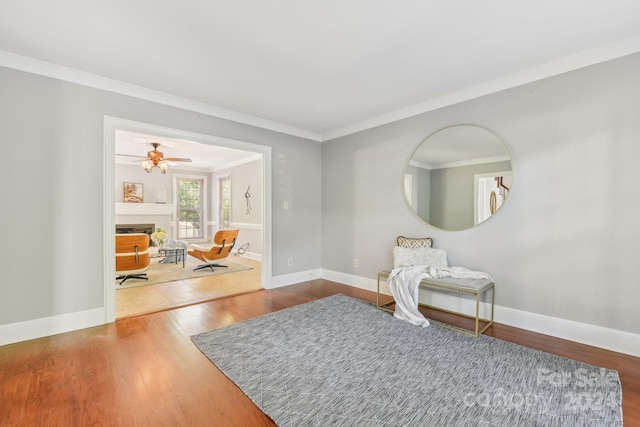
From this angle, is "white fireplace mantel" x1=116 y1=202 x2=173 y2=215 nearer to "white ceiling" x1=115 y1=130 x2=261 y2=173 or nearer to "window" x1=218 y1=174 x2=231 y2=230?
"white ceiling" x1=115 y1=130 x2=261 y2=173

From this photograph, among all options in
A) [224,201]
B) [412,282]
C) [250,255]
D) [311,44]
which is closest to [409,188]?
[412,282]

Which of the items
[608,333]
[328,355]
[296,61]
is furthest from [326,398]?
[296,61]

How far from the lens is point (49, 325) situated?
265 centimetres

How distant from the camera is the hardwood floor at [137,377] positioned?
1606 mm

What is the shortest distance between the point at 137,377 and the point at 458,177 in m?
3.53

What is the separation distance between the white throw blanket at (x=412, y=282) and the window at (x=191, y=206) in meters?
7.62

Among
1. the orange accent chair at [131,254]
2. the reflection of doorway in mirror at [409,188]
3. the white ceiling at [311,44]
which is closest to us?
the white ceiling at [311,44]

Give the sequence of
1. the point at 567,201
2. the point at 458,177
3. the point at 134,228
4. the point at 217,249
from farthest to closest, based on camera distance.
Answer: the point at 134,228
the point at 217,249
the point at 458,177
the point at 567,201

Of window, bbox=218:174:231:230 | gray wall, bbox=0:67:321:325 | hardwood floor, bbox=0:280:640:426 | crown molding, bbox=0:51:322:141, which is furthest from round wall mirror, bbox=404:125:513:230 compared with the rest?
window, bbox=218:174:231:230

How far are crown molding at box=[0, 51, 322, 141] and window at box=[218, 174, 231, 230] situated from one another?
15.9ft

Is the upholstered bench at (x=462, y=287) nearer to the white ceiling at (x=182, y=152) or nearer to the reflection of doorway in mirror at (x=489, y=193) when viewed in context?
the reflection of doorway in mirror at (x=489, y=193)

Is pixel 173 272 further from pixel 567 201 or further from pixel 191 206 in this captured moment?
pixel 567 201

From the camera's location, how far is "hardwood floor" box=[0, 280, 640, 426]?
1606 mm

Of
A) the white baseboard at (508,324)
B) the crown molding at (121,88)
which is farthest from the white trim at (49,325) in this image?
the crown molding at (121,88)
